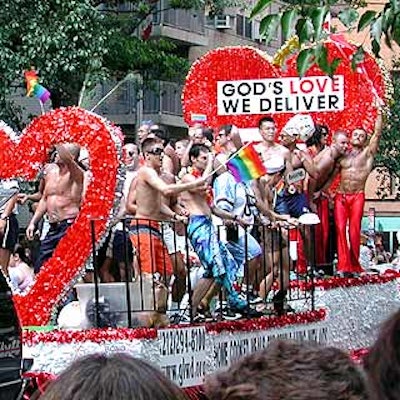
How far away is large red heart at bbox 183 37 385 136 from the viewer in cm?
1382

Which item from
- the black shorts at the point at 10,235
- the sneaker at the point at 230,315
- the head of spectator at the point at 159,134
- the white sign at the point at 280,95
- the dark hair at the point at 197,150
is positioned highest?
the white sign at the point at 280,95

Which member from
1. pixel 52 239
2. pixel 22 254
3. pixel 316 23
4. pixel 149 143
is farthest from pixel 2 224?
pixel 316 23

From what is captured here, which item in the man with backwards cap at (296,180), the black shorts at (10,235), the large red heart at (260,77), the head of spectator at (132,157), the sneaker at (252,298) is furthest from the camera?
the large red heart at (260,77)

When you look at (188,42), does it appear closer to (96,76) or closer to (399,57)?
(399,57)

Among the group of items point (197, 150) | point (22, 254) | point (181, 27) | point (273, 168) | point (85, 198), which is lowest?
point (22, 254)

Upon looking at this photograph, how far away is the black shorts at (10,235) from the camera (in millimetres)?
11180

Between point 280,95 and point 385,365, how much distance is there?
36.8ft

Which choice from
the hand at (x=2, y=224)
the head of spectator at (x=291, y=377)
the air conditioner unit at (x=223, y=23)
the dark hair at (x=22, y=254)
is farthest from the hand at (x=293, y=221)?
the air conditioner unit at (x=223, y=23)

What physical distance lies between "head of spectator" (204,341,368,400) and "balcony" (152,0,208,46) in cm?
3008

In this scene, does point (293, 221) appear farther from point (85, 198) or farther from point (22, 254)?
point (22, 254)

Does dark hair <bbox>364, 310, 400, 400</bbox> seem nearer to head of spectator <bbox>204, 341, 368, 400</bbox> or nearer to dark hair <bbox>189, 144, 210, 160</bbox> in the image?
head of spectator <bbox>204, 341, 368, 400</bbox>

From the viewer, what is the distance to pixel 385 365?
2.37 metres

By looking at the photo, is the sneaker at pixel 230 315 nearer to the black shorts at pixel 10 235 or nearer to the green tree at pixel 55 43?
the black shorts at pixel 10 235

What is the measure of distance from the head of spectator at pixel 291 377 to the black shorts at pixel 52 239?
711cm
